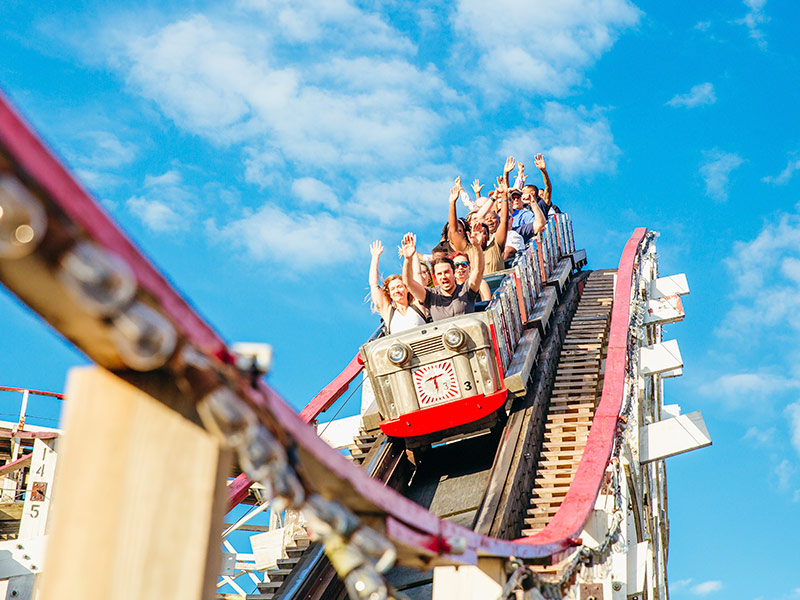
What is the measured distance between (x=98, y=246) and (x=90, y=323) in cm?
16

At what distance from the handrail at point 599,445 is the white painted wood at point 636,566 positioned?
60 cm

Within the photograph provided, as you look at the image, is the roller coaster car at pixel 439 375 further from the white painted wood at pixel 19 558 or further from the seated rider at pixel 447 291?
the white painted wood at pixel 19 558

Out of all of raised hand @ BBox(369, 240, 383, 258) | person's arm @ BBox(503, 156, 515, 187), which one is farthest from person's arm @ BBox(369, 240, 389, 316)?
person's arm @ BBox(503, 156, 515, 187)

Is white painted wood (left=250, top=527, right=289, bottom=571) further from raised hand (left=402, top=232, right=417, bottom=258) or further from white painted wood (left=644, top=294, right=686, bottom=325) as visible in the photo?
white painted wood (left=644, top=294, right=686, bottom=325)

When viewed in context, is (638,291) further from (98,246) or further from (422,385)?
(98,246)

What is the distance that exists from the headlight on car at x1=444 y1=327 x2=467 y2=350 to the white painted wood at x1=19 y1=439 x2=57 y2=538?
482cm

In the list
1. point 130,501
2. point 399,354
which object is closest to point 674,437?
point 399,354

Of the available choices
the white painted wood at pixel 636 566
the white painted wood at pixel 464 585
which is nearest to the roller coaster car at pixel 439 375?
the white painted wood at pixel 636 566

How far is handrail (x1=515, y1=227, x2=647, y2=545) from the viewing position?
187 inches

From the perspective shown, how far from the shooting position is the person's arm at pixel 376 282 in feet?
23.8

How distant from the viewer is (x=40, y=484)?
934 centimetres

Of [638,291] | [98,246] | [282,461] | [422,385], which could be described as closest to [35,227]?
A: [98,246]

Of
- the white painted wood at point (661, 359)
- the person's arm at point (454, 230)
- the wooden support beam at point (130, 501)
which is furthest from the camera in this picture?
the white painted wood at point (661, 359)

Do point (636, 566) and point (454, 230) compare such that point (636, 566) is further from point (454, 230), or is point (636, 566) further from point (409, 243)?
point (454, 230)
